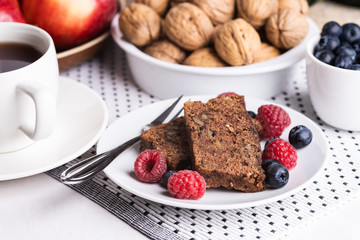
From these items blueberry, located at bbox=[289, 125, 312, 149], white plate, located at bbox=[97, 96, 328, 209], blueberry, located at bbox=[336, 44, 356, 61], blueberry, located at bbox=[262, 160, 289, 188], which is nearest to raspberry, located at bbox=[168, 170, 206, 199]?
white plate, located at bbox=[97, 96, 328, 209]

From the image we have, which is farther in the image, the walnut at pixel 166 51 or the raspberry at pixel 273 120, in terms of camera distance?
the walnut at pixel 166 51

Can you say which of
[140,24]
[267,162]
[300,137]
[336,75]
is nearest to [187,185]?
[267,162]

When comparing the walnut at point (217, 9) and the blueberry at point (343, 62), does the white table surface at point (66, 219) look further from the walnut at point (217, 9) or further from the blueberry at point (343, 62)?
the walnut at point (217, 9)

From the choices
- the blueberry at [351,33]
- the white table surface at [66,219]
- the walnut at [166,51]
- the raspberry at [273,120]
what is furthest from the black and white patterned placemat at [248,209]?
the walnut at [166,51]

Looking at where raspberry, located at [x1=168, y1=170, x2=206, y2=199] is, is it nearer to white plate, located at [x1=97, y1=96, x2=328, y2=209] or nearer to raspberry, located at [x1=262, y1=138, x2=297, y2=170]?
white plate, located at [x1=97, y1=96, x2=328, y2=209]

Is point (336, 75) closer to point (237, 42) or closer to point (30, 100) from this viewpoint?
point (237, 42)
